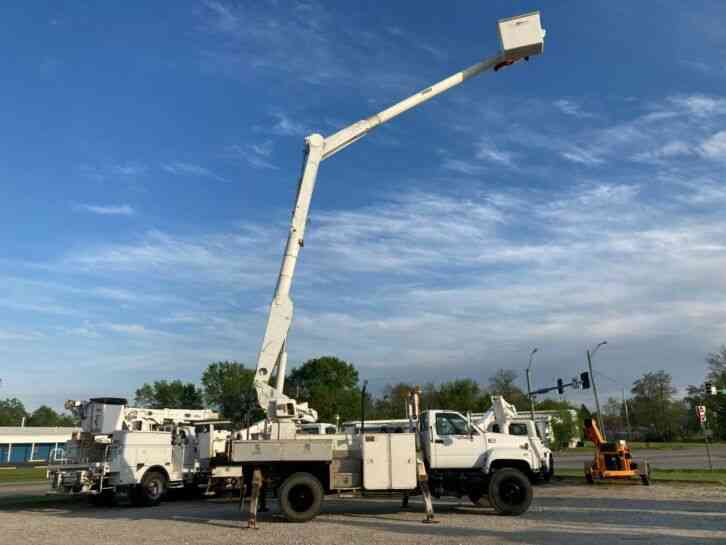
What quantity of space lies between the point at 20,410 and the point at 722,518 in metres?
169

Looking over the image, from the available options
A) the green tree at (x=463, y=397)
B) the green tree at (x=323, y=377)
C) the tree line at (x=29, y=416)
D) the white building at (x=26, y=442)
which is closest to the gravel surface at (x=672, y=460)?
the green tree at (x=463, y=397)

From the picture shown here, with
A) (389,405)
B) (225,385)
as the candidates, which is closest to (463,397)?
(389,405)

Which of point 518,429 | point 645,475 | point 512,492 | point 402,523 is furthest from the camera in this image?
point 518,429

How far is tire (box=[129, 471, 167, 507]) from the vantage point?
18500 millimetres

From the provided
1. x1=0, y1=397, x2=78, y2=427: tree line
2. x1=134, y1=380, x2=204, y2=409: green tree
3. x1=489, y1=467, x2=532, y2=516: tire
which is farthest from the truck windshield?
x1=0, y1=397, x2=78, y2=427: tree line

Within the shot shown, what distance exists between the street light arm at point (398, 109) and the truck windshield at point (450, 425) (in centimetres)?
785

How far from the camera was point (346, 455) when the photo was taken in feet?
46.8

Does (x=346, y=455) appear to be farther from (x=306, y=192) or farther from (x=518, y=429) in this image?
(x=518, y=429)

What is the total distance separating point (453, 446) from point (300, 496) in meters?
3.88

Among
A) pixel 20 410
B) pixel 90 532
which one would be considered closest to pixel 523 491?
pixel 90 532

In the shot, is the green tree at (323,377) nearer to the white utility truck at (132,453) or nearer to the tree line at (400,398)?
the tree line at (400,398)

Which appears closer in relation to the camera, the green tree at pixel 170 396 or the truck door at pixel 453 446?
the truck door at pixel 453 446

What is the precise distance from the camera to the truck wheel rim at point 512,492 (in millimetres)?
14328

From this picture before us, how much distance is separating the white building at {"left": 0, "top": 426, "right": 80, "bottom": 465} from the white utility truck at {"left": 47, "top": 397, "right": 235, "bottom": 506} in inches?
2211
